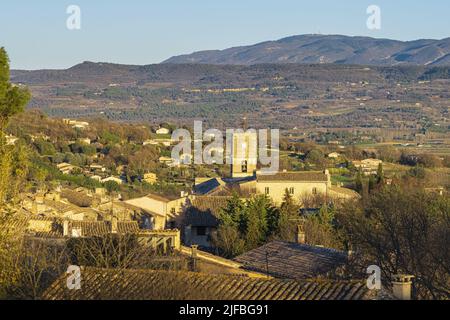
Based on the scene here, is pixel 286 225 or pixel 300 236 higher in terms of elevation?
pixel 300 236

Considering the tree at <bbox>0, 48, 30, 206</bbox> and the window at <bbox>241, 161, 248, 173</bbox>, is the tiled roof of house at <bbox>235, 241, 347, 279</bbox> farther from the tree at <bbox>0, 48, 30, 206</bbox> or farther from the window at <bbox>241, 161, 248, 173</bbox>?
the window at <bbox>241, 161, 248, 173</bbox>

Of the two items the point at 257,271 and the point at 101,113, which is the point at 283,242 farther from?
the point at 101,113

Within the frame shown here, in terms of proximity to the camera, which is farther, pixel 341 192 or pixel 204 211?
pixel 341 192

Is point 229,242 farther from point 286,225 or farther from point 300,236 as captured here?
point 286,225

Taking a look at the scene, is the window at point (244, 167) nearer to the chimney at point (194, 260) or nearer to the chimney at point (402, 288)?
the chimney at point (194, 260)

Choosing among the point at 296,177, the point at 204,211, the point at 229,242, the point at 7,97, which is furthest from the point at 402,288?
the point at 296,177

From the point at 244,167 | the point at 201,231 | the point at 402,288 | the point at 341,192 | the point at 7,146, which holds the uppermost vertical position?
the point at 7,146

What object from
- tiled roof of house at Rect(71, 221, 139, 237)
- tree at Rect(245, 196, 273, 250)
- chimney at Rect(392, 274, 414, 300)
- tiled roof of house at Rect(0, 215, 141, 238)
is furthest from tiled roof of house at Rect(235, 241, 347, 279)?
chimney at Rect(392, 274, 414, 300)
